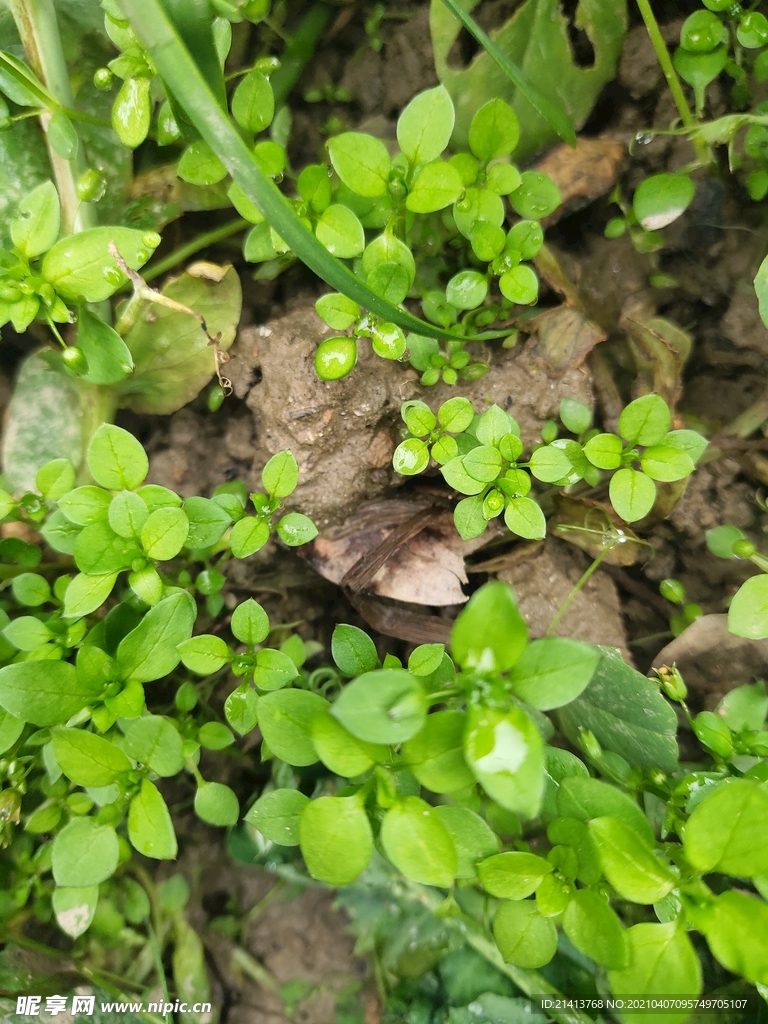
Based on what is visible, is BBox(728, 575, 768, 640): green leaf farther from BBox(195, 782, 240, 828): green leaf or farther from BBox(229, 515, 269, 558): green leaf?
BBox(195, 782, 240, 828): green leaf

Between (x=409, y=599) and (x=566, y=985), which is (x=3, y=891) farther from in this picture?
(x=566, y=985)

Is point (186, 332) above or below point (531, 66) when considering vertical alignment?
below

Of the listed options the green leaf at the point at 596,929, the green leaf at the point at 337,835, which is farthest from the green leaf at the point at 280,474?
the green leaf at the point at 596,929

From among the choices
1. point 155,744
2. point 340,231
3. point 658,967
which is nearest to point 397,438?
point 340,231

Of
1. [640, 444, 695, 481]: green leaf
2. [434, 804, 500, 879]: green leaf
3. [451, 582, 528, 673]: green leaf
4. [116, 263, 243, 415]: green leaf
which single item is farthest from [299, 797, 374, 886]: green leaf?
[116, 263, 243, 415]: green leaf

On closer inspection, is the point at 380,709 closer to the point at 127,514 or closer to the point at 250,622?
the point at 250,622
